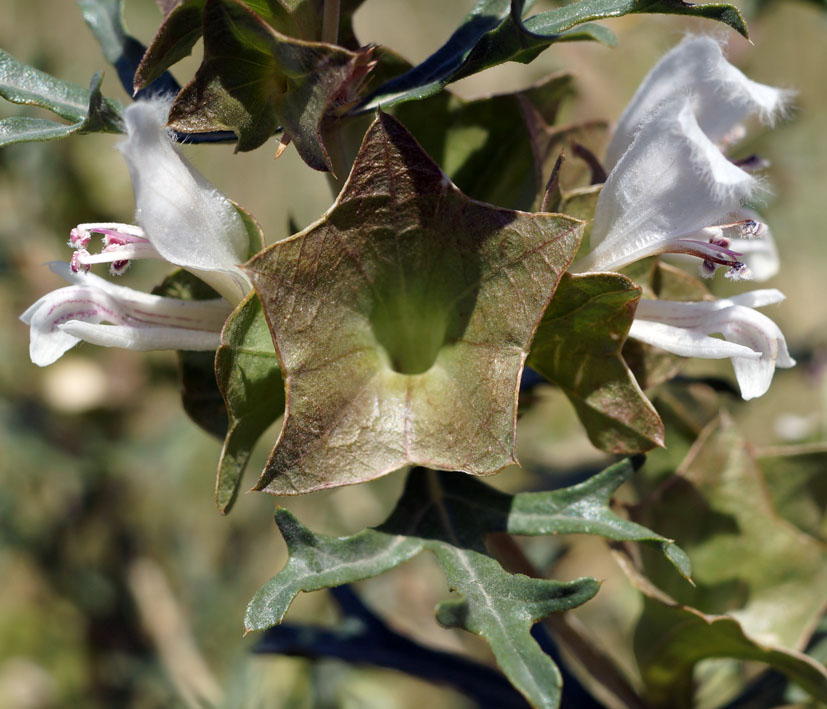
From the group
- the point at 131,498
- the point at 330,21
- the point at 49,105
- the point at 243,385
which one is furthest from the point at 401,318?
the point at 131,498

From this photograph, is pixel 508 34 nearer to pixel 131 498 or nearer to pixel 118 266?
pixel 118 266

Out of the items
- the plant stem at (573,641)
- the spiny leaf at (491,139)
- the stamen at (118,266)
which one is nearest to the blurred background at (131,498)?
the plant stem at (573,641)

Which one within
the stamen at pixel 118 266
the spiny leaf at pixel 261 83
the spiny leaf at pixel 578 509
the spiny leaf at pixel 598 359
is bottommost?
the spiny leaf at pixel 578 509

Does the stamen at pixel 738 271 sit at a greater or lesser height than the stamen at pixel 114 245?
lesser

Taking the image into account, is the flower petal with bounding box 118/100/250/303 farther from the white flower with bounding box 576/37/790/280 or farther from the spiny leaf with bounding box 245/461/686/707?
the white flower with bounding box 576/37/790/280

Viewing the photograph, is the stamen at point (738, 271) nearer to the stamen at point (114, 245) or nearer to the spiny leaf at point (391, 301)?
the spiny leaf at point (391, 301)

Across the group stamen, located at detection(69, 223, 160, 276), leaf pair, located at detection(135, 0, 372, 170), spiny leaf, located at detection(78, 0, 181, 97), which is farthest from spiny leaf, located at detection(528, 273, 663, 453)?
spiny leaf, located at detection(78, 0, 181, 97)
